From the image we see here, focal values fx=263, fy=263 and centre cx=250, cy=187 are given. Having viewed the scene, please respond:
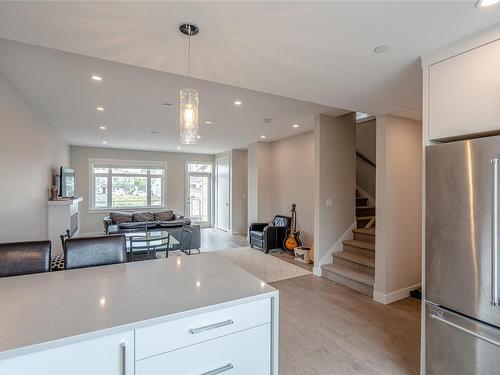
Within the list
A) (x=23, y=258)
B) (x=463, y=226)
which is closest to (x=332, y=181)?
(x=463, y=226)

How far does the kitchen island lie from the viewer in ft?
3.23

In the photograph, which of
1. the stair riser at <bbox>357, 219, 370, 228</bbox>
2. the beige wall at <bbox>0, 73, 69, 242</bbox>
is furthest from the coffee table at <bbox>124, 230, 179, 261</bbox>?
the stair riser at <bbox>357, 219, 370, 228</bbox>

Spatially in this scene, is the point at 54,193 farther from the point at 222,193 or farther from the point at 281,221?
the point at 222,193

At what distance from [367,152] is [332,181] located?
1995 millimetres

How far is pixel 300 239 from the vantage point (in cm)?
598

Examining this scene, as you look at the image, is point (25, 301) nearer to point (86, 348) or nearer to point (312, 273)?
point (86, 348)

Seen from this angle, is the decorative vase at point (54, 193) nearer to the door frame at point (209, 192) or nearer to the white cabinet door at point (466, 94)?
the door frame at point (209, 192)

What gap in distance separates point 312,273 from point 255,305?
11.4 ft

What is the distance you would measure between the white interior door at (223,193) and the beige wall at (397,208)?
5652 millimetres

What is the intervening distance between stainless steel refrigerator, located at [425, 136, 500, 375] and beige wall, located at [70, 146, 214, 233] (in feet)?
27.0

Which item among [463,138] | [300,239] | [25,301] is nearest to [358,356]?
[463,138]

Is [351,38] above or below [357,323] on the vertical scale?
above

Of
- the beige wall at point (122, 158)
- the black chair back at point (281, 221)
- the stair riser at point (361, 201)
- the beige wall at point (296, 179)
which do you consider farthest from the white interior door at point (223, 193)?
the stair riser at point (361, 201)

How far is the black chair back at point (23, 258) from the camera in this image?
5.68 feet
